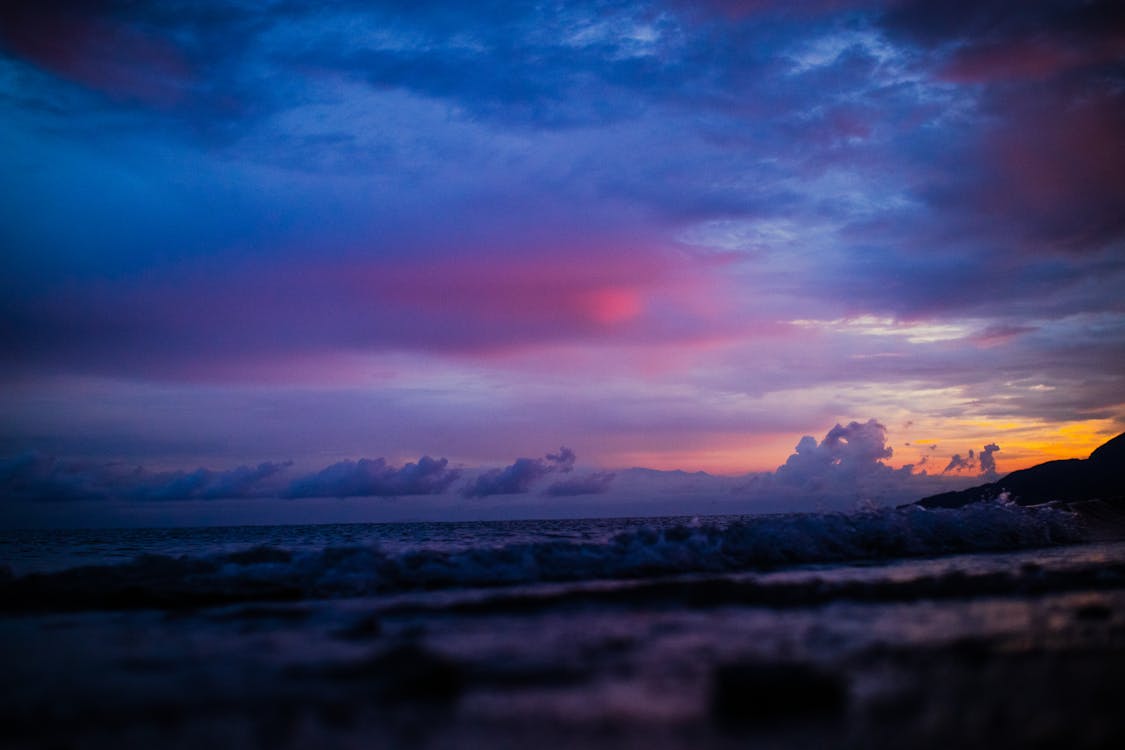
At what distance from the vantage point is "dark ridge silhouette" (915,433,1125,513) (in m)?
42.4

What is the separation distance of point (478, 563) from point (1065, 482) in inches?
1766

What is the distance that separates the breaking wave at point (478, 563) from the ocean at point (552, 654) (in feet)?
0.33

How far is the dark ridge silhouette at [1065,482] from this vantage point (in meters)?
42.4

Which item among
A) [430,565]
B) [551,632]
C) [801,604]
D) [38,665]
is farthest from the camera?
[430,565]

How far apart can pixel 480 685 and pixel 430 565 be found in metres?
9.97

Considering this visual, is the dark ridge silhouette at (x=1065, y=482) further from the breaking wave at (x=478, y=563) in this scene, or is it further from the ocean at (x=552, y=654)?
the ocean at (x=552, y=654)

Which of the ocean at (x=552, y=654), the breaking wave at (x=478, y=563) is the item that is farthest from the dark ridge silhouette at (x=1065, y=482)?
the ocean at (x=552, y=654)

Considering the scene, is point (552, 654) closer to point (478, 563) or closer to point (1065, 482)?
point (478, 563)

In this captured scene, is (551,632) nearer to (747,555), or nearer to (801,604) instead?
(801,604)


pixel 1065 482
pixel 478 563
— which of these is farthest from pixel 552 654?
pixel 1065 482

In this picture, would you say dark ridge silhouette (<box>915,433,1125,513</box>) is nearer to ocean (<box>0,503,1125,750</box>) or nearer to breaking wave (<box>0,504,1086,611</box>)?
breaking wave (<box>0,504,1086,611</box>)

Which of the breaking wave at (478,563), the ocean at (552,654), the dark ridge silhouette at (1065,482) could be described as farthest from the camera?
the dark ridge silhouette at (1065,482)

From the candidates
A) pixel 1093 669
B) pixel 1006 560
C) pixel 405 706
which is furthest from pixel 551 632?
pixel 1006 560

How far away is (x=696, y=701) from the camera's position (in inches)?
208
